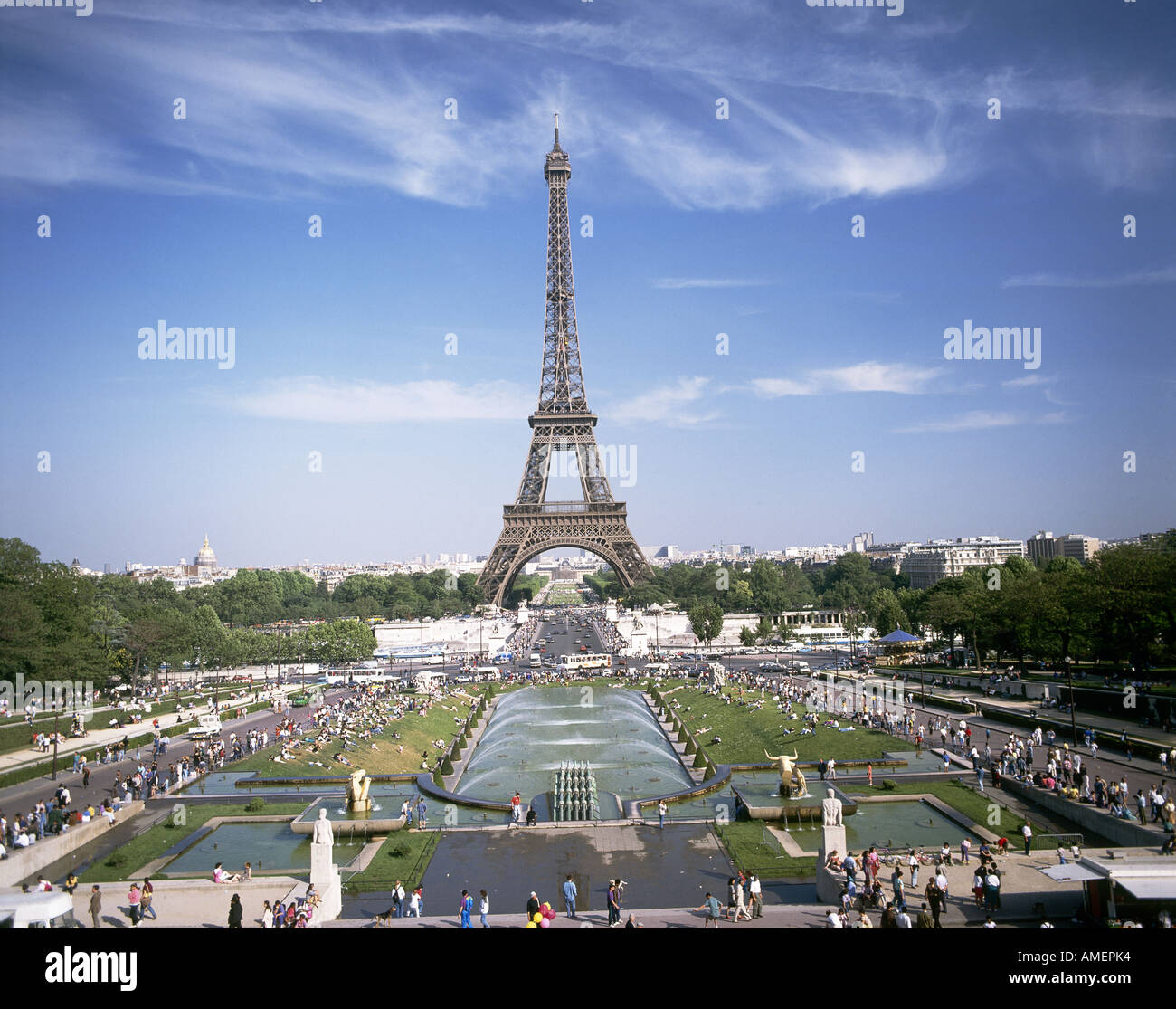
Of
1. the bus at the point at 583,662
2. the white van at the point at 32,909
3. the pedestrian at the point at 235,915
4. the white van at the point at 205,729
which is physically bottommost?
the bus at the point at 583,662

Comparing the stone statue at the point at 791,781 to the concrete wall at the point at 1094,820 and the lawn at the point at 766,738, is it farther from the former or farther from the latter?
the concrete wall at the point at 1094,820

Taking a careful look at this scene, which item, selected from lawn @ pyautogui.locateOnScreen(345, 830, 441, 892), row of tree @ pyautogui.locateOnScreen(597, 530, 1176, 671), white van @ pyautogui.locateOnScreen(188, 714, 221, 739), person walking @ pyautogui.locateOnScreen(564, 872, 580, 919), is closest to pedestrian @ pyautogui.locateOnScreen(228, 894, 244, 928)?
lawn @ pyautogui.locateOnScreen(345, 830, 441, 892)

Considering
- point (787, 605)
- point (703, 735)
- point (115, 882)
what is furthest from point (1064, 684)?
point (787, 605)

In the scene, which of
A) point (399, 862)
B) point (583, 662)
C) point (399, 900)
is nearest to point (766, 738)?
point (399, 862)

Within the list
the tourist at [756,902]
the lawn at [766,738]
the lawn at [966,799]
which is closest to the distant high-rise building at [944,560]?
the lawn at [766,738]

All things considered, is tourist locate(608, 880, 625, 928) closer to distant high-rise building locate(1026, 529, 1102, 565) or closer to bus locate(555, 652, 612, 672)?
bus locate(555, 652, 612, 672)
